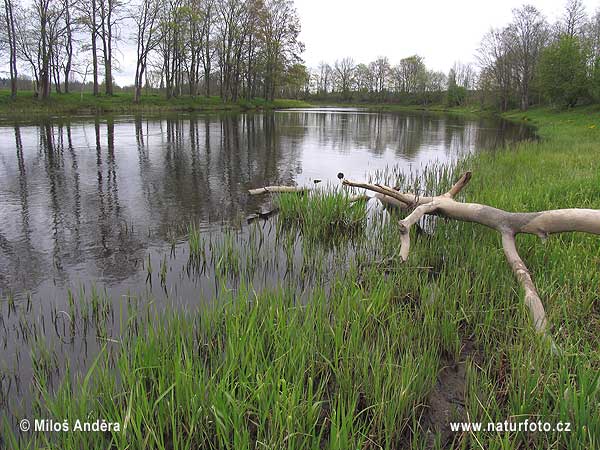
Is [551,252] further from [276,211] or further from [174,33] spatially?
[174,33]

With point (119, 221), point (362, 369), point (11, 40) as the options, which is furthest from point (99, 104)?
point (362, 369)

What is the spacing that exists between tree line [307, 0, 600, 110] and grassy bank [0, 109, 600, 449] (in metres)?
42.9

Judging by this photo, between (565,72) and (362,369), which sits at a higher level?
(565,72)

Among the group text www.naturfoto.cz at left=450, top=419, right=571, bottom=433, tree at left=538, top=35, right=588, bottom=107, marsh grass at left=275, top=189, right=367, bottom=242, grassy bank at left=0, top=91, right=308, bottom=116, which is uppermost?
tree at left=538, top=35, right=588, bottom=107

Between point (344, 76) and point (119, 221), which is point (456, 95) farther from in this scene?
point (119, 221)

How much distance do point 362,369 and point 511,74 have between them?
68.7m

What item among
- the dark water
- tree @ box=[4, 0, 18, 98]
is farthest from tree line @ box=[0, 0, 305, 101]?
the dark water

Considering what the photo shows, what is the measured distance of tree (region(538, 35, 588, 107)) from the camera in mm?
42000

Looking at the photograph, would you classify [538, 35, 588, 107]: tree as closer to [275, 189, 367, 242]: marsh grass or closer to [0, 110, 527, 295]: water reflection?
[0, 110, 527, 295]: water reflection

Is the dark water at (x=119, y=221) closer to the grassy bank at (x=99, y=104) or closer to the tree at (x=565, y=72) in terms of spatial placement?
the grassy bank at (x=99, y=104)

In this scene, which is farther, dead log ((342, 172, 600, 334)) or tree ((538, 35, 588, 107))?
tree ((538, 35, 588, 107))

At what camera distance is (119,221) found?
8.54 m

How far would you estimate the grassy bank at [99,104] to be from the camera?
122 ft

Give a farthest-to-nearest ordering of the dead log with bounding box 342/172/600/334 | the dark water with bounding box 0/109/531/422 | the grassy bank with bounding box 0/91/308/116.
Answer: the grassy bank with bounding box 0/91/308/116
the dark water with bounding box 0/109/531/422
the dead log with bounding box 342/172/600/334
